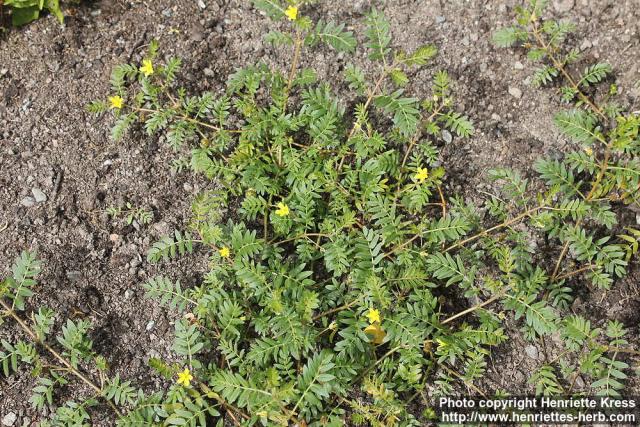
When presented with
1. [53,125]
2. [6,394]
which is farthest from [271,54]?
[6,394]

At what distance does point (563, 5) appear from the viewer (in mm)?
3645

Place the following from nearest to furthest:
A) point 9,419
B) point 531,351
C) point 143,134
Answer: point 9,419 → point 531,351 → point 143,134

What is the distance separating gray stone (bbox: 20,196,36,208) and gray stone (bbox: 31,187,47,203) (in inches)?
0.7

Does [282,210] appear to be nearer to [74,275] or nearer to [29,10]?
[74,275]

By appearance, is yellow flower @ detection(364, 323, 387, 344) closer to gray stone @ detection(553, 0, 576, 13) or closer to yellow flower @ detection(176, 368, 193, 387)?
yellow flower @ detection(176, 368, 193, 387)

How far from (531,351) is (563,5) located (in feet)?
6.80

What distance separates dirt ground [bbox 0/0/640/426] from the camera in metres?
2.91

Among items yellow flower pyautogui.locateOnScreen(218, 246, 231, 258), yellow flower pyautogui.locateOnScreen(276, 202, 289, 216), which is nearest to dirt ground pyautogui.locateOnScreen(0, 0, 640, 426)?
yellow flower pyautogui.locateOnScreen(218, 246, 231, 258)

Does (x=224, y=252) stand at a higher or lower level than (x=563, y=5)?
lower

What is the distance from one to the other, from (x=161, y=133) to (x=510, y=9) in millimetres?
2140

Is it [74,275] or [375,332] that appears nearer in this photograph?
[375,332]

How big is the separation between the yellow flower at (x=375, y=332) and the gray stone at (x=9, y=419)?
5.20 feet

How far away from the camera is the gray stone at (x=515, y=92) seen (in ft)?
11.2

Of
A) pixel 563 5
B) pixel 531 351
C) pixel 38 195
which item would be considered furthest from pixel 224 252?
pixel 563 5
